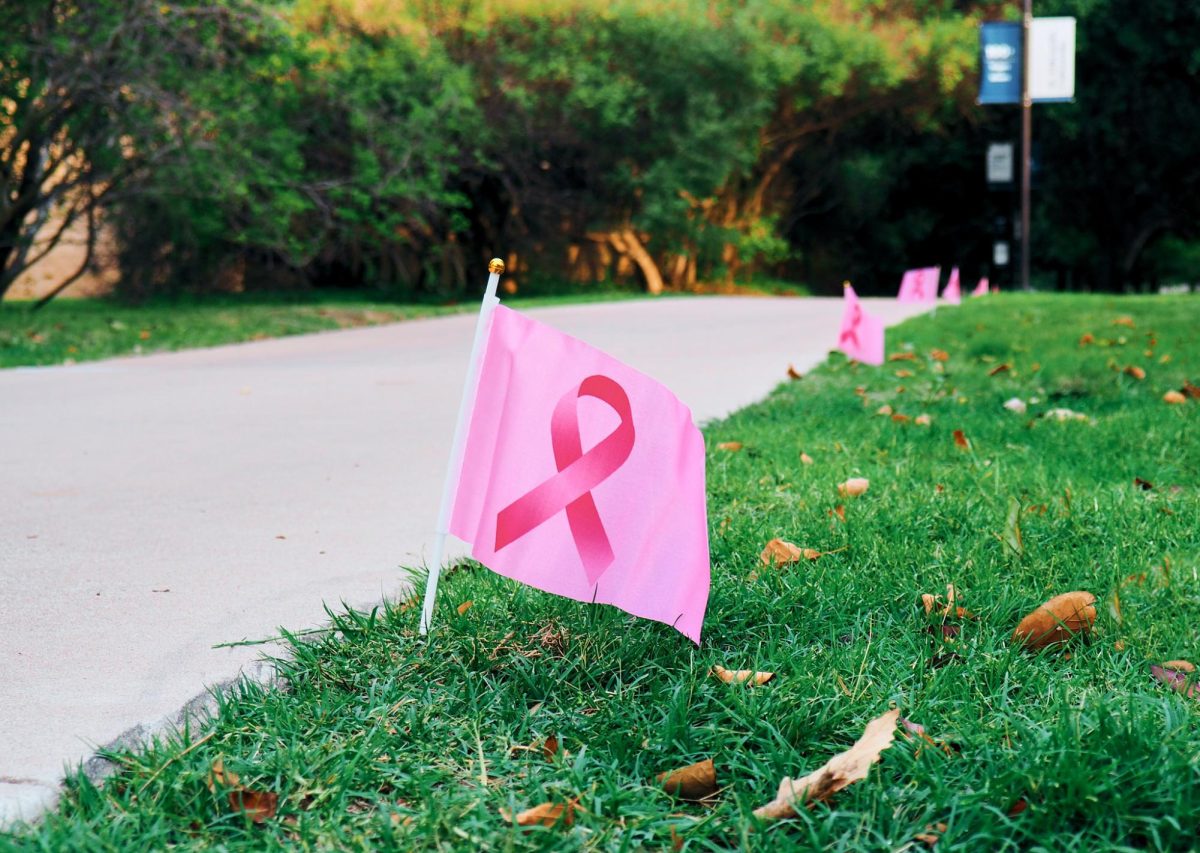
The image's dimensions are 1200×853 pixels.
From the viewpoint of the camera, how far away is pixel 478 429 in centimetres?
276

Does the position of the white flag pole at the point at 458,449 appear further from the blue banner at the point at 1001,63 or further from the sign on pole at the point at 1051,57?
the sign on pole at the point at 1051,57

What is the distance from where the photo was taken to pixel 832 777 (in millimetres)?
2064

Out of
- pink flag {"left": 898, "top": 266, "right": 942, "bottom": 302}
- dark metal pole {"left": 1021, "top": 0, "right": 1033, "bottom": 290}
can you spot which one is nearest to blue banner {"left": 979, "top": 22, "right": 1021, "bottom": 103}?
dark metal pole {"left": 1021, "top": 0, "right": 1033, "bottom": 290}

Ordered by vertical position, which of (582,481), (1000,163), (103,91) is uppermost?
(103,91)

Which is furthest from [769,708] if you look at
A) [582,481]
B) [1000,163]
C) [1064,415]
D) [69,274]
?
[69,274]

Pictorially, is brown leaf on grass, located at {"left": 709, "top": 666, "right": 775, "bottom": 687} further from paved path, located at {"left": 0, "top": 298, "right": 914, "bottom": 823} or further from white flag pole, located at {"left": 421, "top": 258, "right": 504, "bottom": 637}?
paved path, located at {"left": 0, "top": 298, "right": 914, "bottom": 823}

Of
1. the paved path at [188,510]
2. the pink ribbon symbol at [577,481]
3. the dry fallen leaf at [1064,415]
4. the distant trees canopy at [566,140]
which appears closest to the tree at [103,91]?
the distant trees canopy at [566,140]

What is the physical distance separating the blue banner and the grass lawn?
60.3 feet

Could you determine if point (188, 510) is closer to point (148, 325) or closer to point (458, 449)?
point (458, 449)

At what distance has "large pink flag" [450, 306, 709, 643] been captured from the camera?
2615 mm

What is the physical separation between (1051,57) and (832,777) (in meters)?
21.2

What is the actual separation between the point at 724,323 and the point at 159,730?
13340 millimetres

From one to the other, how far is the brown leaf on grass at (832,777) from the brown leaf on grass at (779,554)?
3.74 ft

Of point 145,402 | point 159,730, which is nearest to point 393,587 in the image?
point 159,730
